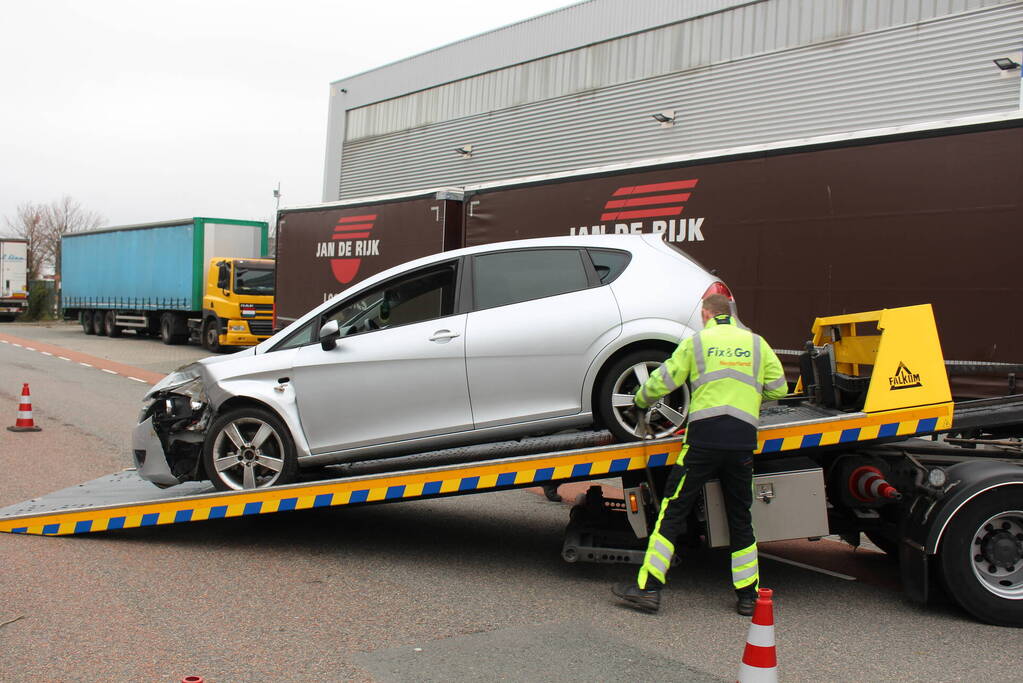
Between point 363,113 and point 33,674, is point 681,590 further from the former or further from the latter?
point 363,113

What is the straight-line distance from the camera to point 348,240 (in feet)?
52.6

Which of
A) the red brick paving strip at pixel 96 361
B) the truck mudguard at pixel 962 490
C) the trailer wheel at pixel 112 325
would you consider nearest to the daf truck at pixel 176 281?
the trailer wheel at pixel 112 325

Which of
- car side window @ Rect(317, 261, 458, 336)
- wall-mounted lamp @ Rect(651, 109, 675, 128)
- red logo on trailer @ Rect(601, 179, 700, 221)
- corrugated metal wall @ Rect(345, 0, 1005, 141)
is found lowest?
car side window @ Rect(317, 261, 458, 336)

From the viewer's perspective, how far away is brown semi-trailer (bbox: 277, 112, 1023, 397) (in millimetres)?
8273

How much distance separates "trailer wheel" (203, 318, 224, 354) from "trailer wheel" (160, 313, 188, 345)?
2.97m

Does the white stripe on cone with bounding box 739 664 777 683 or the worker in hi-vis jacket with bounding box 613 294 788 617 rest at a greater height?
the worker in hi-vis jacket with bounding box 613 294 788 617

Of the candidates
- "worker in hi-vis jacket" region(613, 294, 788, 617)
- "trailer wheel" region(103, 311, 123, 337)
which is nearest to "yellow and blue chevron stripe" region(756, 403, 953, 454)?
"worker in hi-vis jacket" region(613, 294, 788, 617)

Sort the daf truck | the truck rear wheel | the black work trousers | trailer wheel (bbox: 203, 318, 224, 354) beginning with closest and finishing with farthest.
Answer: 1. the black work trousers
2. the daf truck
3. trailer wheel (bbox: 203, 318, 224, 354)
4. the truck rear wheel

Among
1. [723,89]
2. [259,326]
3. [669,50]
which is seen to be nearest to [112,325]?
[259,326]

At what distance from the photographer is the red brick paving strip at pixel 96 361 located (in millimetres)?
19155

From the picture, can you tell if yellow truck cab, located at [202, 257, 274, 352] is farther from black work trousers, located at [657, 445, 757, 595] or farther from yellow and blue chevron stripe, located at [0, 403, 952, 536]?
black work trousers, located at [657, 445, 757, 595]

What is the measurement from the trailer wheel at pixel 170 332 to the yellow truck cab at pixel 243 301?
4.21 meters

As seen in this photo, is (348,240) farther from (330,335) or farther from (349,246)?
(330,335)

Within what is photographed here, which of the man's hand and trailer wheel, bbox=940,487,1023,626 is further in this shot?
the man's hand
